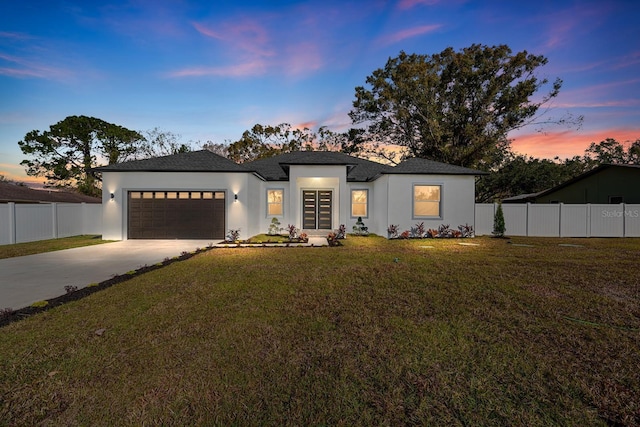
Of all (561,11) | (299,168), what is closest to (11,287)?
(299,168)

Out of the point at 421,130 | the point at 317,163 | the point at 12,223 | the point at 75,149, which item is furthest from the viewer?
the point at 75,149

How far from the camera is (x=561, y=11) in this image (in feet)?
36.5

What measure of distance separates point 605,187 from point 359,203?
55.0 feet

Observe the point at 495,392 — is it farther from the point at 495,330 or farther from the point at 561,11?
the point at 561,11

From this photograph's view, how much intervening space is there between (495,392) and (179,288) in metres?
5.34

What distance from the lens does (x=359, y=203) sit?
16172mm

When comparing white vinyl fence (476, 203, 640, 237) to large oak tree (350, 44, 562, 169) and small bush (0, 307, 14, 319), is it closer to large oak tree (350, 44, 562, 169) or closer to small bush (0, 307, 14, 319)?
large oak tree (350, 44, 562, 169)

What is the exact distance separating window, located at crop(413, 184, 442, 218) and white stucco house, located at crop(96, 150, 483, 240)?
48 mm

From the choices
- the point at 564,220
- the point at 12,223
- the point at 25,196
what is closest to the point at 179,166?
the point at 12,223

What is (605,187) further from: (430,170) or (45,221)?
(45,221)

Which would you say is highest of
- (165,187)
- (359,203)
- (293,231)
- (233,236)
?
(165,187)

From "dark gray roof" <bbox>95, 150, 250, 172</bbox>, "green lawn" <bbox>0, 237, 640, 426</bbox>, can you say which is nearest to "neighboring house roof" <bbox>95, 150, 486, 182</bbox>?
"dark gray roof" <bbox>95, 150, 250, 172</bbox>

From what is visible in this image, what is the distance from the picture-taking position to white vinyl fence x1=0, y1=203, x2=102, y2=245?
12.3 metres

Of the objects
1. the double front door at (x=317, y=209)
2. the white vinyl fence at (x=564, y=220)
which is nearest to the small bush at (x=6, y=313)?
the double front door at (x=317, y=209)
